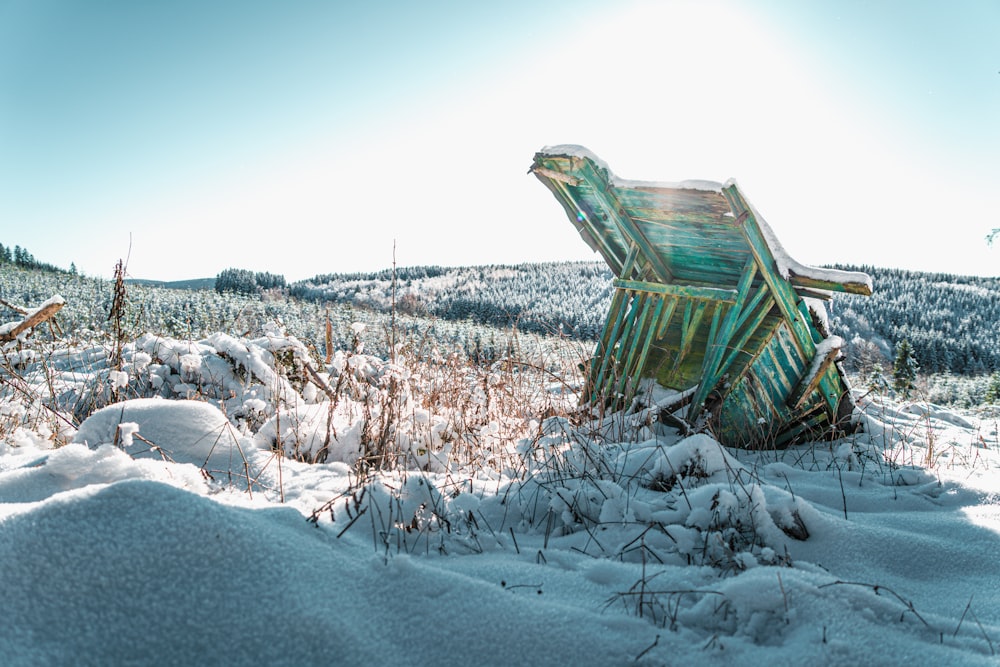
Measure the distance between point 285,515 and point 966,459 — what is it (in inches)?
188

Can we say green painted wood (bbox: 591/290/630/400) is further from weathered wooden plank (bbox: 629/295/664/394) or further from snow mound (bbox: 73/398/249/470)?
snow mound (bbox: 73/398/249/470)

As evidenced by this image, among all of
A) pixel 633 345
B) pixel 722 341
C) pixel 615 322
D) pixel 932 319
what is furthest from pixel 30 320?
pixel 932 319

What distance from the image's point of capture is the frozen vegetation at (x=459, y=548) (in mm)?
1255

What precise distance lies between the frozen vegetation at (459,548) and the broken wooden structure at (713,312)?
647 millimetres

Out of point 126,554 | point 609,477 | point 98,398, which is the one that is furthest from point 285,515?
point 98,398

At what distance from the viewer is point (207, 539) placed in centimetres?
143

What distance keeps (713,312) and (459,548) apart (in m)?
3.43

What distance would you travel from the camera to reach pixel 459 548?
1958 mm

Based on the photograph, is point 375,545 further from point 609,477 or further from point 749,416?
point 749,416

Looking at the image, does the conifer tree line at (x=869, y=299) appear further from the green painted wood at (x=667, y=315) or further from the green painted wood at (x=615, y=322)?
the green painted wood at (x=667, y=315)

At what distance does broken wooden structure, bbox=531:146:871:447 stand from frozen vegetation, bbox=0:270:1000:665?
25.5 inches

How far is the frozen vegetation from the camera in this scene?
125cm

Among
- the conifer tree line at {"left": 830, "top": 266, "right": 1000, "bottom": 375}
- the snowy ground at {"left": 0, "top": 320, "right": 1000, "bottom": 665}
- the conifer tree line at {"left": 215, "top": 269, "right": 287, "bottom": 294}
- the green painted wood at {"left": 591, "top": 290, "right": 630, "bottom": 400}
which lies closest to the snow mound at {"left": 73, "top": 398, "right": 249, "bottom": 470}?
the snowy ground at {"left": 0, "top": 320, "right": 1000, "bottom": 665}

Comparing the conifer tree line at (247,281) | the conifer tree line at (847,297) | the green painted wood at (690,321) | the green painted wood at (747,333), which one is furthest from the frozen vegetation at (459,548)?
the conifer tree line at (247,281)
